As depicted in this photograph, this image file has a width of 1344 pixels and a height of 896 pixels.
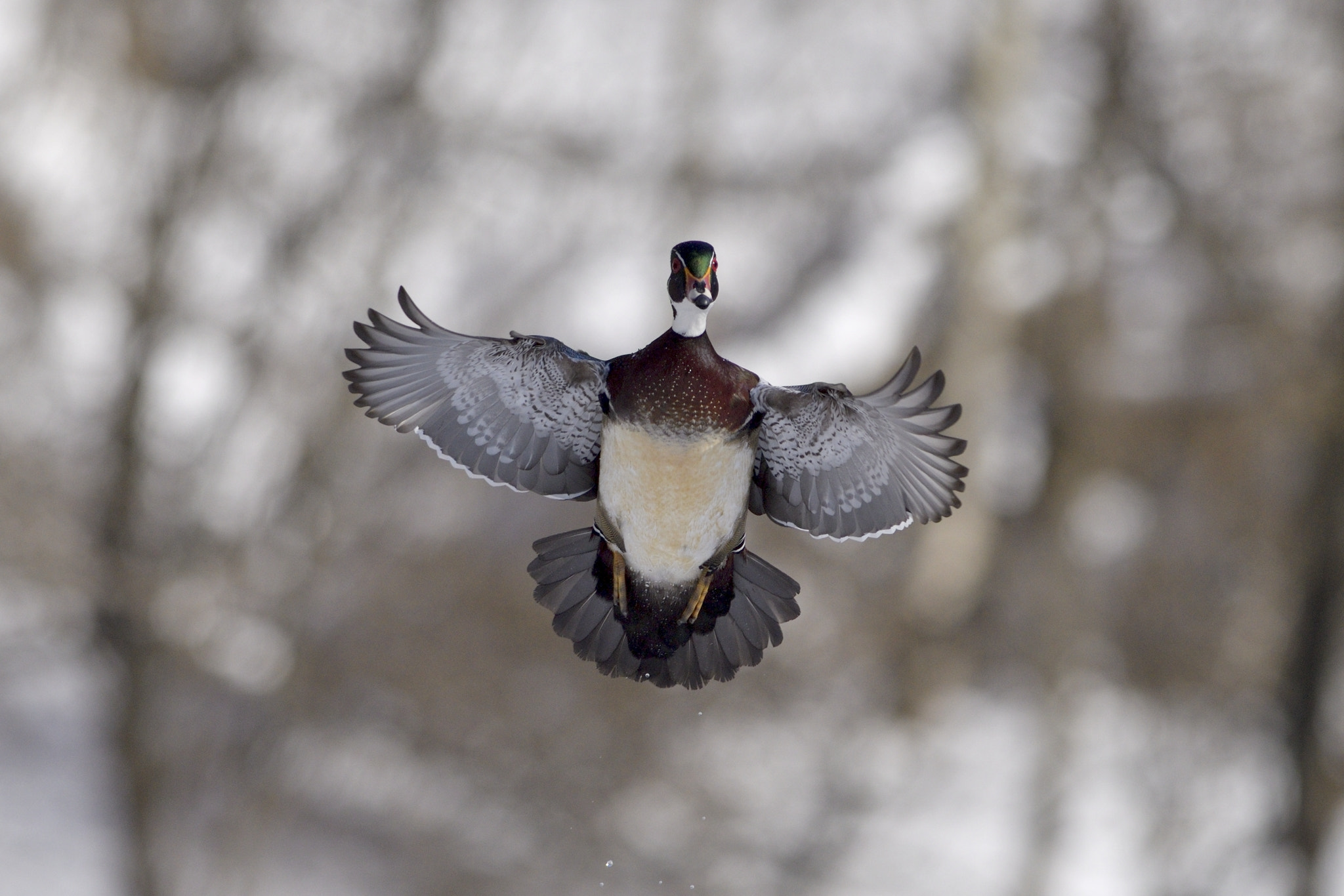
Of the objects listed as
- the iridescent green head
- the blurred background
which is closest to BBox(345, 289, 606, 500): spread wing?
the iridescent green head

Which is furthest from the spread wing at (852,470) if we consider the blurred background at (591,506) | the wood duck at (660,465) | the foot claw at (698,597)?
the blurred background at (591,506)

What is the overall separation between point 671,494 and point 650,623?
237 mm

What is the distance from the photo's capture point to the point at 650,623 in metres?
1.44

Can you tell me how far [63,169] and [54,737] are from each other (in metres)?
2.98

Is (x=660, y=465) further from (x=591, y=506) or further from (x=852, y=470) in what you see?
(x=591, y=506)

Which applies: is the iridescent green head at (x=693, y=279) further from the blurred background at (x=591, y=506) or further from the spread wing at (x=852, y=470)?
the blurred background at (x=591, y=506)

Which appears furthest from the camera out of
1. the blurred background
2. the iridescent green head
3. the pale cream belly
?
the blurred background

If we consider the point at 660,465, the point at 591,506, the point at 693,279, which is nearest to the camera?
the point at 693,279

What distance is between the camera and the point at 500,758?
5566 mm

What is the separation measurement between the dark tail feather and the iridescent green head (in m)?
0.45

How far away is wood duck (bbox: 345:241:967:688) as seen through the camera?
126cm

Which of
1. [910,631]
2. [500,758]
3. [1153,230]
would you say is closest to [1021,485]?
[910,631]

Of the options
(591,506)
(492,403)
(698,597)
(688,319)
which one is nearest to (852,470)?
(698,597)

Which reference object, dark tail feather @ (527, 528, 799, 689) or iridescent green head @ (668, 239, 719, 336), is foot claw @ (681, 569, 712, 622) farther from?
iridescent green head @ (668, 239, 719, 336)
